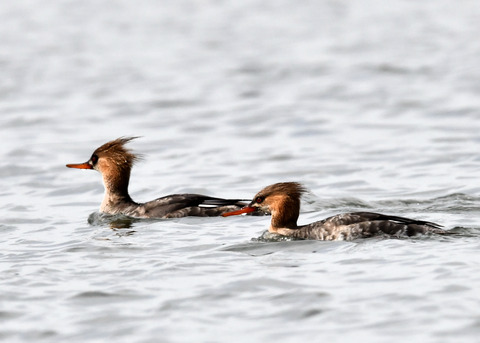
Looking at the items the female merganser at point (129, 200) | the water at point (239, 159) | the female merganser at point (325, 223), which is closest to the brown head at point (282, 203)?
the female merganser at point (325, 223)

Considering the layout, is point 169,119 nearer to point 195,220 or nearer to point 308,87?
point 308,87

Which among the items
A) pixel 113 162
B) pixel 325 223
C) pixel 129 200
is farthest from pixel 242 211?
pixel 113 162

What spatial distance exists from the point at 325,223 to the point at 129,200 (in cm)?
332

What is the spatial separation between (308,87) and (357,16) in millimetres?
10141

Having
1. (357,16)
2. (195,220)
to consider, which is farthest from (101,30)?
(195,220)

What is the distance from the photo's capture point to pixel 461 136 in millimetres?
17766

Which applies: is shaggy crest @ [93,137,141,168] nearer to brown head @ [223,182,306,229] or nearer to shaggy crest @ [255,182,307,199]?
brown head @ [223,182,306,229]

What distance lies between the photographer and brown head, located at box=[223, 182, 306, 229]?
11.0 m

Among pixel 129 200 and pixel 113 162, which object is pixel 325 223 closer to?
pixel 129 200

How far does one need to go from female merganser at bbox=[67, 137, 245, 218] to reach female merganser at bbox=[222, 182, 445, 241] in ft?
3.51

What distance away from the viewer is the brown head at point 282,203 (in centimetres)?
1097

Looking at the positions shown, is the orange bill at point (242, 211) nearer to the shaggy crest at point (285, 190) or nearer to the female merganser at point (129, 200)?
the shaggy crest at point (285, 190)

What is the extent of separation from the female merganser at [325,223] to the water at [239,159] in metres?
0.21

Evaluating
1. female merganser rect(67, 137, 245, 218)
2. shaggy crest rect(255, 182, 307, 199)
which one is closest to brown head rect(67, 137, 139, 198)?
A: female merganser rect(67, 137, 245, 218)
